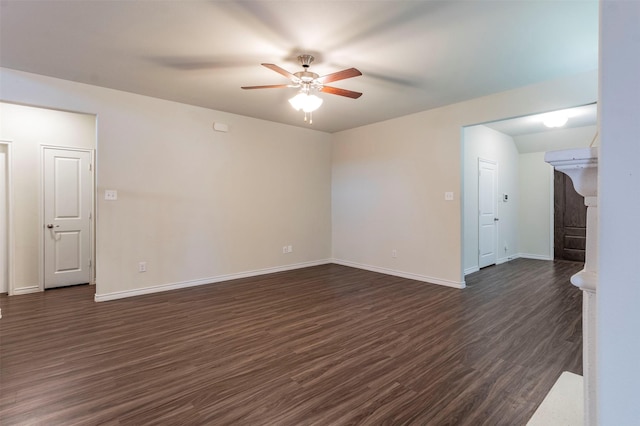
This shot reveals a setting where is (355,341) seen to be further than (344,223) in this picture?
No

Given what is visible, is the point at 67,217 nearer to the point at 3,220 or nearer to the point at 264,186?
the point at 3,220

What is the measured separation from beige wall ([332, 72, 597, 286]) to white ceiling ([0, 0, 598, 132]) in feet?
0.95

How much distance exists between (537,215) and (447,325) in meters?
5.31

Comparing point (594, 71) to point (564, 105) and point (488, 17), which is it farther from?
point (488, 17)

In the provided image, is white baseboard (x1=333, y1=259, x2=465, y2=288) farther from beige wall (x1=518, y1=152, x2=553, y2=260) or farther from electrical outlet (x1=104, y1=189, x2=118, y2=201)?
electrical outlet (x1=104, y1=189, x2=118, y2=201)

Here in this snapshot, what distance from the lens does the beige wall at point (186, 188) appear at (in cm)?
373

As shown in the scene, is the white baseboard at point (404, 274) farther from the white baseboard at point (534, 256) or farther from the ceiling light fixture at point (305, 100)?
the white baseboard at point (534, 256)

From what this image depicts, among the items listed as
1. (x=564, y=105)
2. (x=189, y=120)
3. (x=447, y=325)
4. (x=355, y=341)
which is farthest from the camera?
(x=189, y=120)

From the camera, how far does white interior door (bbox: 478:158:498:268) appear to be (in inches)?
218

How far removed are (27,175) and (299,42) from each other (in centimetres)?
430

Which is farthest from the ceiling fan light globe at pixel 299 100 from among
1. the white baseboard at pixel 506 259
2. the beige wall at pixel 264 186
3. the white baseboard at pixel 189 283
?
the white baseboard at pixel 506 259

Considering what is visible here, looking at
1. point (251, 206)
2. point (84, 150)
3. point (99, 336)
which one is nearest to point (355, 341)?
point (99, 336)

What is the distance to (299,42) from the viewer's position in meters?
2.63

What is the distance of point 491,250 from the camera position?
19.3ft
